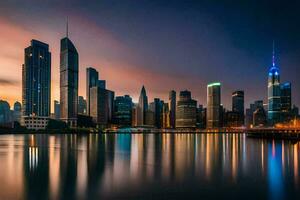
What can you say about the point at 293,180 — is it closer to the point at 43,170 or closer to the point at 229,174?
the point at 229,174

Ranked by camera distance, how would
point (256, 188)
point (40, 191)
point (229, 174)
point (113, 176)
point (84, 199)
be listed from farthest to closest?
point (229, 174), point (113, 176), point (256, 188), point (40, 191), point (84, 199)

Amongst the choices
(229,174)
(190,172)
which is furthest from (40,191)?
(229,174)

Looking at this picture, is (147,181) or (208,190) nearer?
(208,190)

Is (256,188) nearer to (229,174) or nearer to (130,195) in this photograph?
(229,174)

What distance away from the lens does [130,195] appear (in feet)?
80.2

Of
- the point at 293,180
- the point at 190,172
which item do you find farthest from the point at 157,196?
the point at 293,180

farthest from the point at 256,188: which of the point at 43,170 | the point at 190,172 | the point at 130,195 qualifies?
the point at 43,170

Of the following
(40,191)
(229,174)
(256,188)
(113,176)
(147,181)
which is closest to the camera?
(40,191)

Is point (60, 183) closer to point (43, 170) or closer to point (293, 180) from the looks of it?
point (43, 170)

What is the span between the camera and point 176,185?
93.4 feet

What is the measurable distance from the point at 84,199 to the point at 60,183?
7.08 meters

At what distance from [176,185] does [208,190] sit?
10.9 feet

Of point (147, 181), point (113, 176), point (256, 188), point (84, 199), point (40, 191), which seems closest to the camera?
point (84, 199)

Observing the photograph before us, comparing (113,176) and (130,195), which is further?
(113,176)
